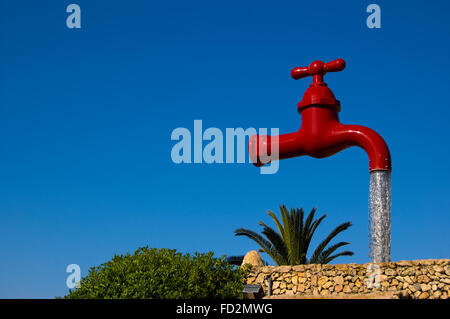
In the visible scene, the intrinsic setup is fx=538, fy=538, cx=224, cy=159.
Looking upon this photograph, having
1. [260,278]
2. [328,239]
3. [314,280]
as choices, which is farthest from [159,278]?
[328,239]

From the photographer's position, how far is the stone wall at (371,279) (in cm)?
887

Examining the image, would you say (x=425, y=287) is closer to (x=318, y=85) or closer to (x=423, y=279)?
(x=423, y=279)

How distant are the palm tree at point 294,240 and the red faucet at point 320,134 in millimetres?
3671

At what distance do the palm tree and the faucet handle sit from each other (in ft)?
14.1

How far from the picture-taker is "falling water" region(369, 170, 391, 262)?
27.5ft

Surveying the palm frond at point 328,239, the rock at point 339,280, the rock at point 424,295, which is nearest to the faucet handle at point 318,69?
the rock at point 339,280

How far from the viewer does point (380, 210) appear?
8359mm

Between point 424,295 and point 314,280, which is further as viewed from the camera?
point 314,280

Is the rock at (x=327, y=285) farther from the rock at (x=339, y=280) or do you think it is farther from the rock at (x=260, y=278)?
the rock at (x=260, y=278)

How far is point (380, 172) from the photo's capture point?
8.46m

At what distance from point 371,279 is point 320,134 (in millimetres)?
2606

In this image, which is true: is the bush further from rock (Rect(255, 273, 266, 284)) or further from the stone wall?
the stone wall
